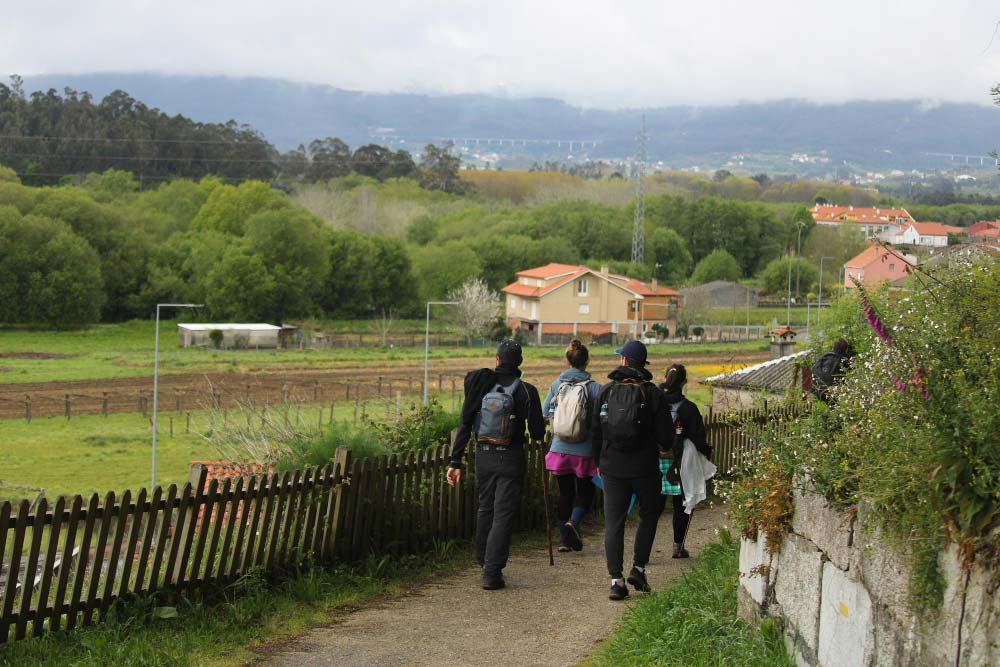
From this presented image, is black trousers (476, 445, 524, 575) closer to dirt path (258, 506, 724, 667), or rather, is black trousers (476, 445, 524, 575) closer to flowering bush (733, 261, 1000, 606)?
dirt path (258, 506, 724, 667)

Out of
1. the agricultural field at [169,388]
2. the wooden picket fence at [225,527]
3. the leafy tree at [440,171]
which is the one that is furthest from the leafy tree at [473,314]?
the leafy tree at [440,171]

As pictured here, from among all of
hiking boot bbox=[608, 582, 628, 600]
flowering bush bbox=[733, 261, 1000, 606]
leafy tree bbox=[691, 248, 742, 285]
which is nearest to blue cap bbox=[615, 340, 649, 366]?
hiking boot bbox=[608, 582, 628, 600]

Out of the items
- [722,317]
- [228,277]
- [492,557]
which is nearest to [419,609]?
[492,557]

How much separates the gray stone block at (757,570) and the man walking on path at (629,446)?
4.73ft

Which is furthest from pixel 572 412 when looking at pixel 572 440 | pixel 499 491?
pixel 499 491

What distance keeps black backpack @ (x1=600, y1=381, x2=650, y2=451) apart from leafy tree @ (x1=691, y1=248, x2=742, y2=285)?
362 ft

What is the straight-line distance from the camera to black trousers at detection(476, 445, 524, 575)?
816cm

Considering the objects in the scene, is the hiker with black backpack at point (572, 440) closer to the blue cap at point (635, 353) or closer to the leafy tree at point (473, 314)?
the blue cap at point (635, 353)

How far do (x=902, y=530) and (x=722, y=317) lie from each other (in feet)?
300

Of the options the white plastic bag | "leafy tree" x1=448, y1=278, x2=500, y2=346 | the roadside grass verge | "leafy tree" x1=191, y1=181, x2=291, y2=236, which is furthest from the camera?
"leafy tree" x1=191, y1=181, x2=291, y2=236

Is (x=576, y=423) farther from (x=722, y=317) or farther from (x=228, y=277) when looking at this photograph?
(x=722, y=317)

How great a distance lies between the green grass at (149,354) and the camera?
186 feet

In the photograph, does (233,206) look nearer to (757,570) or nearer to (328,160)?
(328,160)

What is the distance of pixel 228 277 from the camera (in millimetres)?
85188
